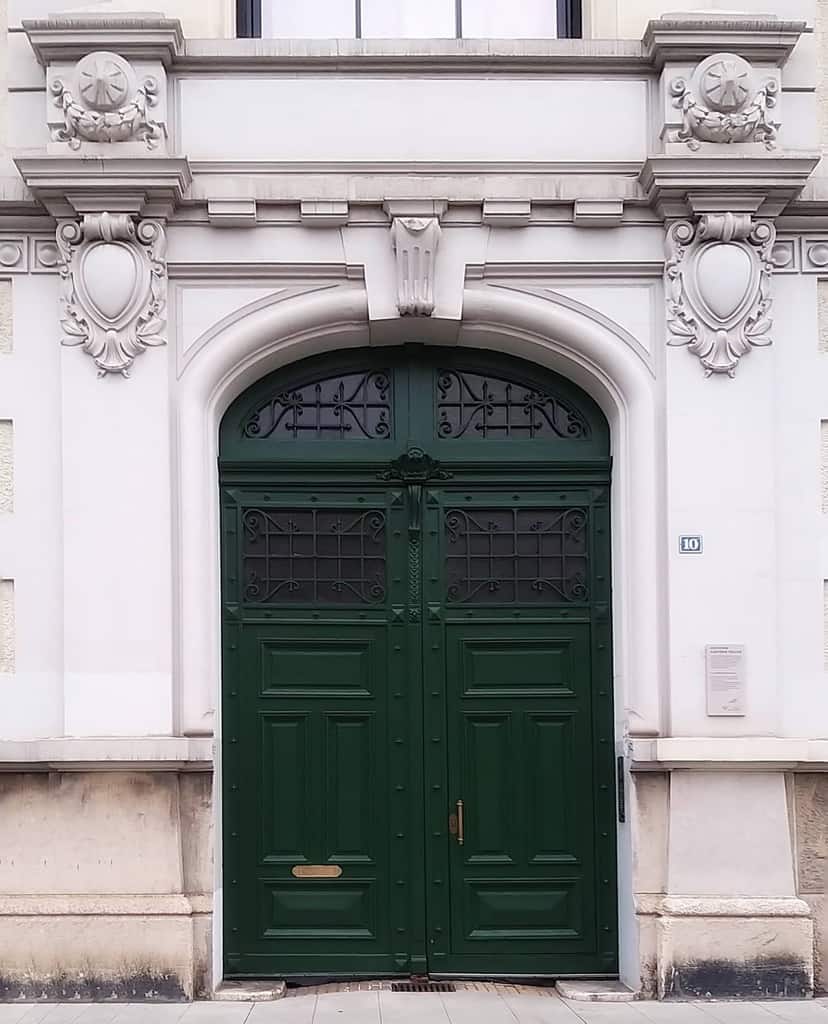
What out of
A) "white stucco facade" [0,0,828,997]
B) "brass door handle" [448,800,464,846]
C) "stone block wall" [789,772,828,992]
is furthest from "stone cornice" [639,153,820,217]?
"brass door handle" [448,800,464,846]

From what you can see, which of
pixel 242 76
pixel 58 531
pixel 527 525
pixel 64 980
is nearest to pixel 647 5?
pixel 242 76

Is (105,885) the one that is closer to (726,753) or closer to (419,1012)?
(419,1012)

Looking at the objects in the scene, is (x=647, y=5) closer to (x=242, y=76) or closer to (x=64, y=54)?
(x=242, y=76)

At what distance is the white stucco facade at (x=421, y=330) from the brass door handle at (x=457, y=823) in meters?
0.97

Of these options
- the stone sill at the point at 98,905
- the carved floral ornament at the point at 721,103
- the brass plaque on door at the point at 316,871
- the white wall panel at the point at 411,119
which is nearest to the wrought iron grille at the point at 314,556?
the brass plaque on door at the point at 316,871

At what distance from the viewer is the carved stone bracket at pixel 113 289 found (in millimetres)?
7762

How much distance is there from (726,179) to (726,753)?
3136mm

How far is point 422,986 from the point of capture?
7.97 m

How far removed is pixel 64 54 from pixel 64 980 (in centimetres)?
503

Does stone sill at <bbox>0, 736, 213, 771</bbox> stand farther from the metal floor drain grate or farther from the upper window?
the upper window

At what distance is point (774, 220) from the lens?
7.97 meters

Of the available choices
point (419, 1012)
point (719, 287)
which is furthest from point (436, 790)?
point (719, 287)

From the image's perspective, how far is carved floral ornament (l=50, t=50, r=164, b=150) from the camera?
7.71 m

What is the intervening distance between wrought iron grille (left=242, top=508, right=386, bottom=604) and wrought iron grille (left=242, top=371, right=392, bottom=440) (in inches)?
18.7
